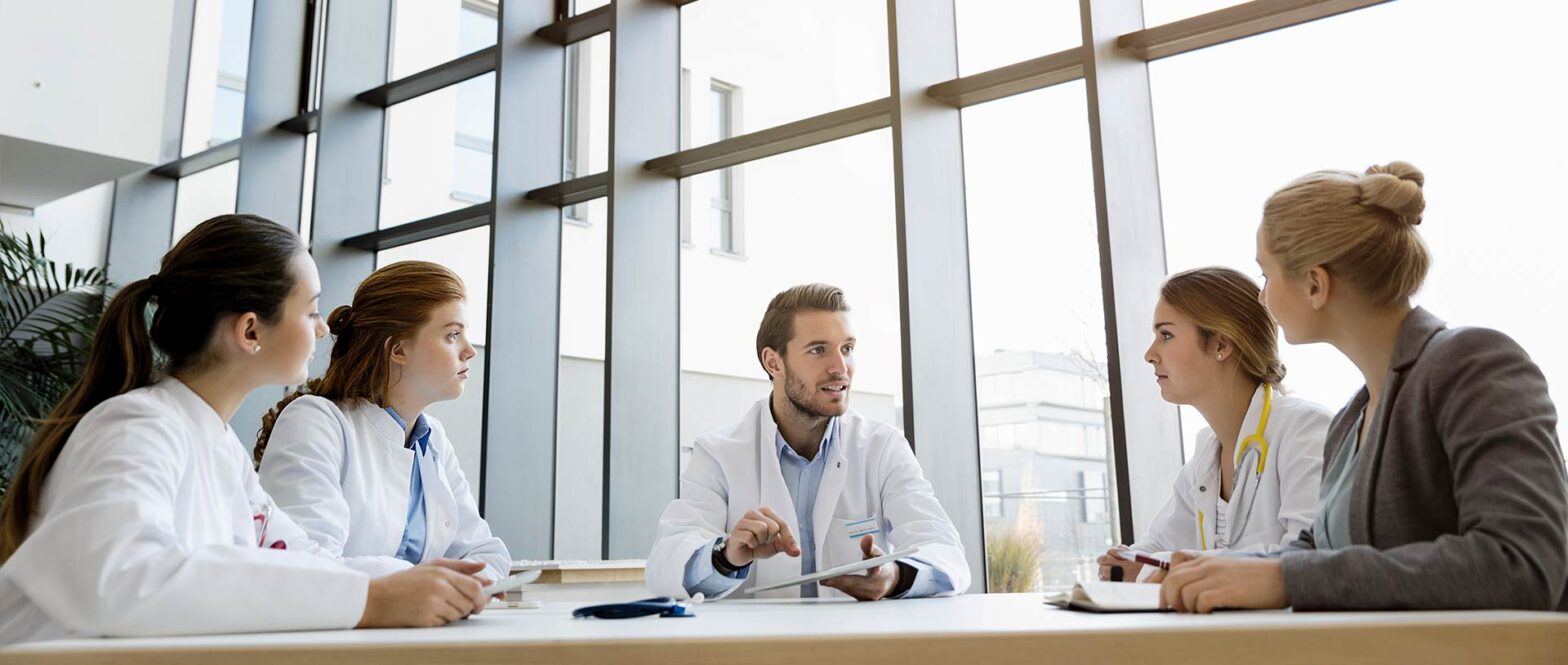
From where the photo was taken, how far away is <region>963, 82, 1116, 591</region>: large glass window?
3.38 meters

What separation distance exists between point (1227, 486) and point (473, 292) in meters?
3.71

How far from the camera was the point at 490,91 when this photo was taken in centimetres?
544

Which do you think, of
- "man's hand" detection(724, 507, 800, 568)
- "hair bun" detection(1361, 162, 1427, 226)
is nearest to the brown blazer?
"hair bun" detection(1361, 162, 1427, 226)

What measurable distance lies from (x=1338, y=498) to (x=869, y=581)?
755mm

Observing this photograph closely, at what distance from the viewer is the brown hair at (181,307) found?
62.5 inches

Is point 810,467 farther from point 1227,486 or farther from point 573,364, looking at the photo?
point 573,364

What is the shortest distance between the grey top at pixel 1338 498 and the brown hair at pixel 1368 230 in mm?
216

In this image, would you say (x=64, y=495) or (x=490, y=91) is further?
(x=490, y=91)

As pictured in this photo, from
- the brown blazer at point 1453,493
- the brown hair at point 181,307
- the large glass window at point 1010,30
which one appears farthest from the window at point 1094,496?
the brown hair at point 181,307

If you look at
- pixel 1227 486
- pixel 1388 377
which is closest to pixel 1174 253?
pixel 1227 486

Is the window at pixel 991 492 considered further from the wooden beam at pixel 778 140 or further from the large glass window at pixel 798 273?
the wooden beam at pixel 778 140

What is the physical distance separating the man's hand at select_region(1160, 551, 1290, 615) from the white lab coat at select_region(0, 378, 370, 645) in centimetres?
89

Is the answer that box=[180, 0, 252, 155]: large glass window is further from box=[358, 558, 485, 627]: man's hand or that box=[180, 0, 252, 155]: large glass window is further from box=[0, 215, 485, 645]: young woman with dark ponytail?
box=[358, 558, 485, 627]: man's hand

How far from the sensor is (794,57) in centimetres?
433
